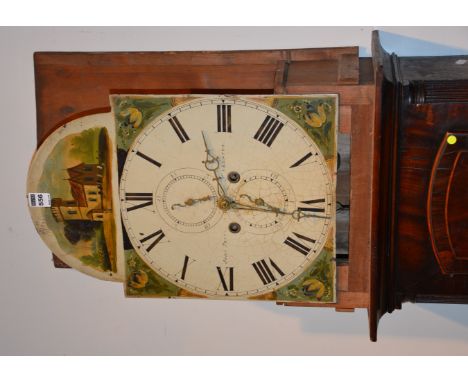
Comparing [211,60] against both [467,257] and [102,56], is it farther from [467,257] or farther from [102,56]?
[467,257]

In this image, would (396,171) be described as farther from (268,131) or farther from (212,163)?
(212,163)

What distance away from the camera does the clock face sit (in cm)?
179

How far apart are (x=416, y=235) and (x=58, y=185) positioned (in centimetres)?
119

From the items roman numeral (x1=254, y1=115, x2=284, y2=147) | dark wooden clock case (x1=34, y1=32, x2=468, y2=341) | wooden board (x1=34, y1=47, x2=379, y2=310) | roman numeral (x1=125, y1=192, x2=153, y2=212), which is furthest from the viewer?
wooden board (x1=34, y1=47, x2=379, y2=310)

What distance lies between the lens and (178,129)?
71.8 inches

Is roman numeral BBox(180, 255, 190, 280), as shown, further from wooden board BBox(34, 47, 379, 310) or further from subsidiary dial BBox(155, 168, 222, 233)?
wooden board BBox(34, 47, 379, 310)

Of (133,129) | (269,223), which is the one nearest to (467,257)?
(269,223)

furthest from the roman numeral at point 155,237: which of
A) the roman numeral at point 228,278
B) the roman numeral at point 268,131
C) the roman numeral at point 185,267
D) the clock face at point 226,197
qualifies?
the roman numeral at point 268,131

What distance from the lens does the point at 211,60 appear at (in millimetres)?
2223

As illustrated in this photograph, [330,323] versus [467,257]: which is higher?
[467,257]

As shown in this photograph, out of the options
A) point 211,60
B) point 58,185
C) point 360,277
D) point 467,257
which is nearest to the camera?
point 467,257

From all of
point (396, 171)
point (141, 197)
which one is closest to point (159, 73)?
point (141, 197)

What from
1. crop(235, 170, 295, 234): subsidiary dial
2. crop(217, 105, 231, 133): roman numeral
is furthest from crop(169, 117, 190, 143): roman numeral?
crop(235, 170, 295, 234): subsidiary dial

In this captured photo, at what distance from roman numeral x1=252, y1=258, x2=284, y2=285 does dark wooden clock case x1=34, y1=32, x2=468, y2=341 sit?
20cm
